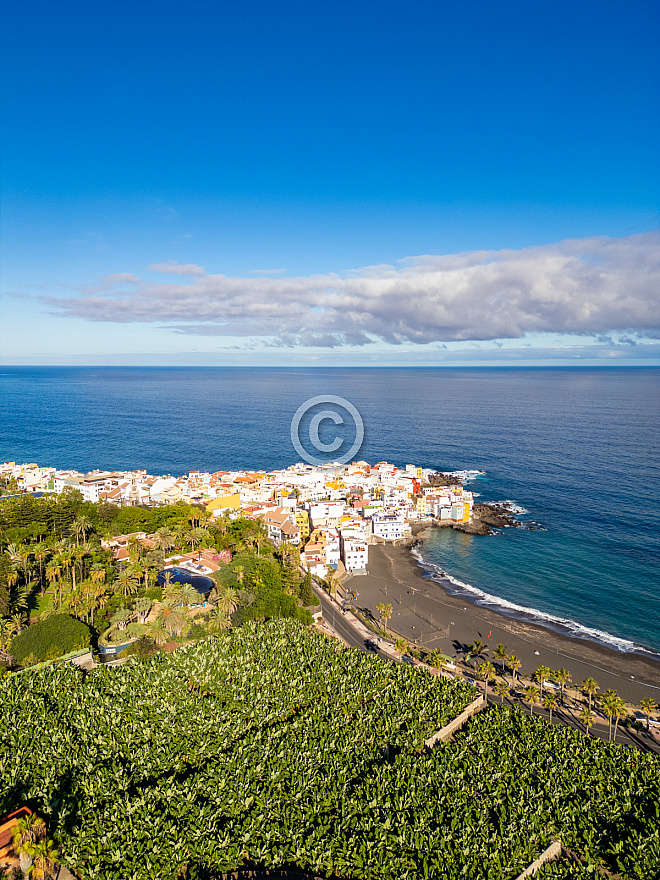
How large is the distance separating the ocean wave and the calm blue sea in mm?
200

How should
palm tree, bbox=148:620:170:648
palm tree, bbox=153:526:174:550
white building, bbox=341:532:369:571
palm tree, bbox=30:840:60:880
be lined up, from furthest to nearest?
white building, bbox=341:532:369:571 → palm tree, bbox=153:526:174:550 → palm tree, bbox=148:620:170:648 → palm tree, bbox=30:840:60:880

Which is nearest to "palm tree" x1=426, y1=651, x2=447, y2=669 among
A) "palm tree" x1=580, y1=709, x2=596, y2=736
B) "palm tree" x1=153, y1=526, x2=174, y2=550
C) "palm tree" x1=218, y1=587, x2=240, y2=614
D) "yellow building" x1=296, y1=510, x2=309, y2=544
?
"palm tree" x1=580, y1=709, x2=596, y2=736

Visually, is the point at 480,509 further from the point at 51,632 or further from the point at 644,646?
the point at 51,632

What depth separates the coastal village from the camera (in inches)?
2304

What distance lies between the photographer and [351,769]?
20.2 metres

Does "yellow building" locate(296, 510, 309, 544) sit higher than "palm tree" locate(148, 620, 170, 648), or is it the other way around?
"palm tree" locate(148, 620, 170, 648)

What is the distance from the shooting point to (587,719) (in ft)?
94.3

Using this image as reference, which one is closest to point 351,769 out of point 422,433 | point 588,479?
point 588,479

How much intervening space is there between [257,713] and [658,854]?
16.4 metres

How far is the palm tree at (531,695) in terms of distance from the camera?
31116 mm

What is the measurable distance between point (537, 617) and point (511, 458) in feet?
199

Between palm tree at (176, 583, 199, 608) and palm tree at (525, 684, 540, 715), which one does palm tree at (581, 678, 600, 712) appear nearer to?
palm tree at (525, 684, 540, 715)

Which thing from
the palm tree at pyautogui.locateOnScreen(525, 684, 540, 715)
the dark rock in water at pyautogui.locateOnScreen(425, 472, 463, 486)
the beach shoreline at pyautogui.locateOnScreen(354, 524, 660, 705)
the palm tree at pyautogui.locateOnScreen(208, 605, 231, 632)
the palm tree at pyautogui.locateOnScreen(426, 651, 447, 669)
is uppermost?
the dark rock in water at pyautogui.locateOnScreen(425, 472, 463, 486)

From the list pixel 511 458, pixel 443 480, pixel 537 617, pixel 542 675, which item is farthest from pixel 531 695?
pixel 511 458
